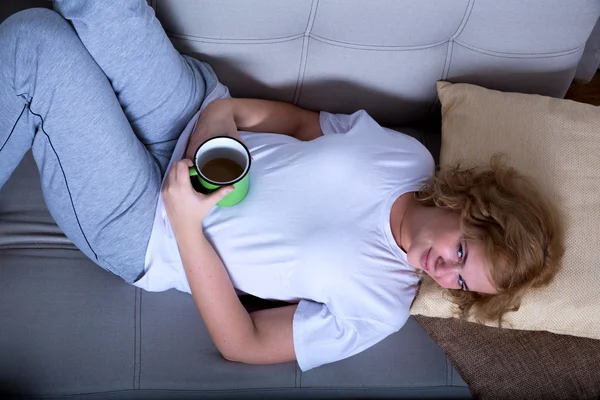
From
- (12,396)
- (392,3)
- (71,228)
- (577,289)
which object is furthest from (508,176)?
(12,396)

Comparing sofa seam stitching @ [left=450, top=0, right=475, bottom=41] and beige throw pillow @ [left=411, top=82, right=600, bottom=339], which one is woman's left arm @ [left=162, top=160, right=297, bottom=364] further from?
sofa seam stitching @ [left=450, top=0, right=475, bottom=41]

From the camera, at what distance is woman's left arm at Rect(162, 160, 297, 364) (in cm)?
105

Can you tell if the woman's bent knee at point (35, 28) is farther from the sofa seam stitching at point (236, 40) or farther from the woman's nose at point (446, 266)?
the woman's nose at point (446, 266)

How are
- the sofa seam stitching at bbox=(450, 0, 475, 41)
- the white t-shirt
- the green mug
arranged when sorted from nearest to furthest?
the green mug → the white t-shirt → the sofa seam stitching at bbox=(450, 0, 475, 41)

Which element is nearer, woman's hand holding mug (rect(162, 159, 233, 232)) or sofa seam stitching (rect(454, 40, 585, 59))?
woman's hand holding mug (rect(162, 159, 233, 232))

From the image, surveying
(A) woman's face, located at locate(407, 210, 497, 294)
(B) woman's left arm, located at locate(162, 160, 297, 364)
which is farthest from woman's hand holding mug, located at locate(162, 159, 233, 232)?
(A) woman's face, located at locate(407, 210, 497, 294)

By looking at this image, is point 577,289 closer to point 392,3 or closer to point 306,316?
point 306,316

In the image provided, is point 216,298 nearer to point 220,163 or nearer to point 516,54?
point 220,163

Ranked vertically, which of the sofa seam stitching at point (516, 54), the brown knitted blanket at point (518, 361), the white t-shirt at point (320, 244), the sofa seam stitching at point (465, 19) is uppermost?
the sofa seam stitching at point (465, 19)

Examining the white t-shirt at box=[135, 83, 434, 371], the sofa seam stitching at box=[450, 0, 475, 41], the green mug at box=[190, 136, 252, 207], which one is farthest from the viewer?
the sofa seam stitching at box=[450, 0, 475, 41]

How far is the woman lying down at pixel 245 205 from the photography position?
1.05 meters

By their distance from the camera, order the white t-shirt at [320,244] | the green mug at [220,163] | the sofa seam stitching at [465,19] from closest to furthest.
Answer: the green mug at [220,163], the white t-shirt at [320,244], the sofa seam stitching at [465,19]

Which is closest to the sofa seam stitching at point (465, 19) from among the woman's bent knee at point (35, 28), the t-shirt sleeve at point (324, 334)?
the t-shirt sleeve at point (324, 334)

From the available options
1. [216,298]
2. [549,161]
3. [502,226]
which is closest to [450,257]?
[502,226]
